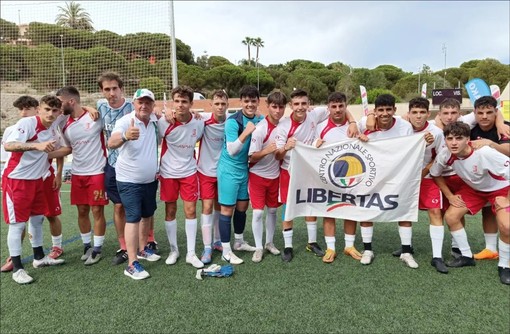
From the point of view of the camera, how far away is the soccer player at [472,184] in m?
3.55

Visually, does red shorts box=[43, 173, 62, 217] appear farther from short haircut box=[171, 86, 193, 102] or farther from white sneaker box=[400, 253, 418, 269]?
white sneaker box=[400, 253, 418, 269]

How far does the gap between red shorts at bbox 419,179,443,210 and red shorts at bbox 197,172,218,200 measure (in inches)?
96.4

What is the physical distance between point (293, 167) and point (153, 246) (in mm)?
2272

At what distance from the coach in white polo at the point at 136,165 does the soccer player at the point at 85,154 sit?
2.09 ft

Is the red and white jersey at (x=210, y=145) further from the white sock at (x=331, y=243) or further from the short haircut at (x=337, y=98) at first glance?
the white sock at (x=331, y=243)

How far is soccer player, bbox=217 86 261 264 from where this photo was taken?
13.2ft

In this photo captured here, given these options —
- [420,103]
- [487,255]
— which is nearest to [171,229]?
[420,103]

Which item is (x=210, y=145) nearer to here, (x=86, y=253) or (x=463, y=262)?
(x=86, y=253)

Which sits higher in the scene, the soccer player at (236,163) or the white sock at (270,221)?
the soccer player at (236,163)

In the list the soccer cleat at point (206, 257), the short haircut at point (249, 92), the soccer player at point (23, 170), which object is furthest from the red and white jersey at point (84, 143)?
the short haircut at point (249, 92)

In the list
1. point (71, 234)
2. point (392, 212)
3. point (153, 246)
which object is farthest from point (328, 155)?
point (71, 234)

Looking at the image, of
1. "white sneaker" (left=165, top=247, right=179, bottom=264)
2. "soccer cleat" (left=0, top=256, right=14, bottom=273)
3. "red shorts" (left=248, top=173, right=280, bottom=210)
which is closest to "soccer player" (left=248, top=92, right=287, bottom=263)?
"red shorts" (left=248, top=173, right=280, bottom=210)

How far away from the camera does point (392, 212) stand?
413cm

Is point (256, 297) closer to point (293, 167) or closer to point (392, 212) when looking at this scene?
point (293, 167)
